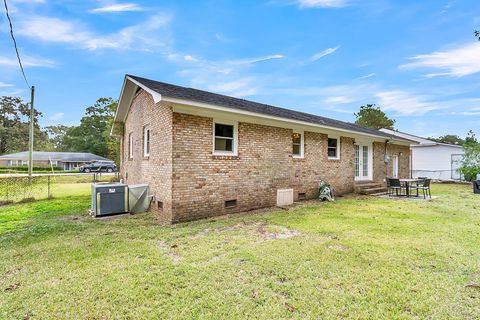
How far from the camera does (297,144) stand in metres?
10.4

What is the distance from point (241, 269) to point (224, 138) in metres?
4.95

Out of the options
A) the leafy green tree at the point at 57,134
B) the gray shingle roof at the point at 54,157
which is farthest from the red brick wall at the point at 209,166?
the leafy green tree at the point at 57,134

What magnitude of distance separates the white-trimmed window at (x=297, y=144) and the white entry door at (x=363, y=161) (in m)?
5.30

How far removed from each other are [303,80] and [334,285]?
18.3 metres

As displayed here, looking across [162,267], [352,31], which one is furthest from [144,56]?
[162,267]

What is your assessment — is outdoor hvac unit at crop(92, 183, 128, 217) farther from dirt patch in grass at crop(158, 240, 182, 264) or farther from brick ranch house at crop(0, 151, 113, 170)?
brick ranch house at crop(0, 151, 113, 170)

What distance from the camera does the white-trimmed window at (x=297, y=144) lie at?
10.3m

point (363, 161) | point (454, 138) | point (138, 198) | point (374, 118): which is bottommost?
point (138, 198)

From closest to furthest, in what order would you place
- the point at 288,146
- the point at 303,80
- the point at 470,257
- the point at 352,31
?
the point at 470,257
the point at 288,146
the point at 352,31
the point at 303,80

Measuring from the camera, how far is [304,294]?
2984 millimetres

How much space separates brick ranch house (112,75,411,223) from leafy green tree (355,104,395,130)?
125 feet

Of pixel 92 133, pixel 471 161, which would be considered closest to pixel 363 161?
pixel 471 161

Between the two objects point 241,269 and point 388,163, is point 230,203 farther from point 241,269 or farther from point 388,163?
point 388,163

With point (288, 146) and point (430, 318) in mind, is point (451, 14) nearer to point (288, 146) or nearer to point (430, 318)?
point (288, 146)
